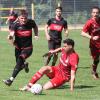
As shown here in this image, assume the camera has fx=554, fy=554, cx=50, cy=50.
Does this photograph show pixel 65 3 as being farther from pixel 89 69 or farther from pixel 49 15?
pixel 89 69

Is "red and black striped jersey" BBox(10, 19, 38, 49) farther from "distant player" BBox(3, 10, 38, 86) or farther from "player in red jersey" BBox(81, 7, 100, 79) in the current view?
"player in red jersey" BBox(81, 7, 100, 79)


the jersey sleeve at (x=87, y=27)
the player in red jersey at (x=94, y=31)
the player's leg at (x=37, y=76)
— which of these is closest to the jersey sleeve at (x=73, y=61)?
the player's leg at (x=37, y=76)

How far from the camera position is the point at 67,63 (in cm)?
1323

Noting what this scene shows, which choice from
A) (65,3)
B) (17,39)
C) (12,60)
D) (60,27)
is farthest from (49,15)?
(17,39)

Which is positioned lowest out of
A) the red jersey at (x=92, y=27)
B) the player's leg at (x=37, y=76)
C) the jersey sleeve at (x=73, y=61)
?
the player's leg at (x=37, y=76)

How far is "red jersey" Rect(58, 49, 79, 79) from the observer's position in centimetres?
1316

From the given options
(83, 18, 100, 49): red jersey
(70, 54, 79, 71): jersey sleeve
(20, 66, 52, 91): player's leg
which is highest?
(83, 18, 100, 49): red jersey

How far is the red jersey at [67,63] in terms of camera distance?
1316 centimetres

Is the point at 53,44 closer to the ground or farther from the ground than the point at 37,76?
closer to the ground

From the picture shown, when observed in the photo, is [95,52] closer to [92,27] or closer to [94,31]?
[94,31]

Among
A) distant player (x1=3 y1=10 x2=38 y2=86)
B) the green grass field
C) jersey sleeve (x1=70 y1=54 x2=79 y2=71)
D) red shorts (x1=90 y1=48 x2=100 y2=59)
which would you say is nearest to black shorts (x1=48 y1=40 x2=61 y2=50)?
the green grass field

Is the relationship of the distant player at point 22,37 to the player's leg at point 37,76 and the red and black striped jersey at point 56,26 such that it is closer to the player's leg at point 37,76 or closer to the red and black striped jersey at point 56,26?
the player's leg at point 37,76

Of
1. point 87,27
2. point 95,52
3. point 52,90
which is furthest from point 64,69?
point 95,52

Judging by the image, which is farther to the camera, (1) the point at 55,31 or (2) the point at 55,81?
(1) the point at 55,31
